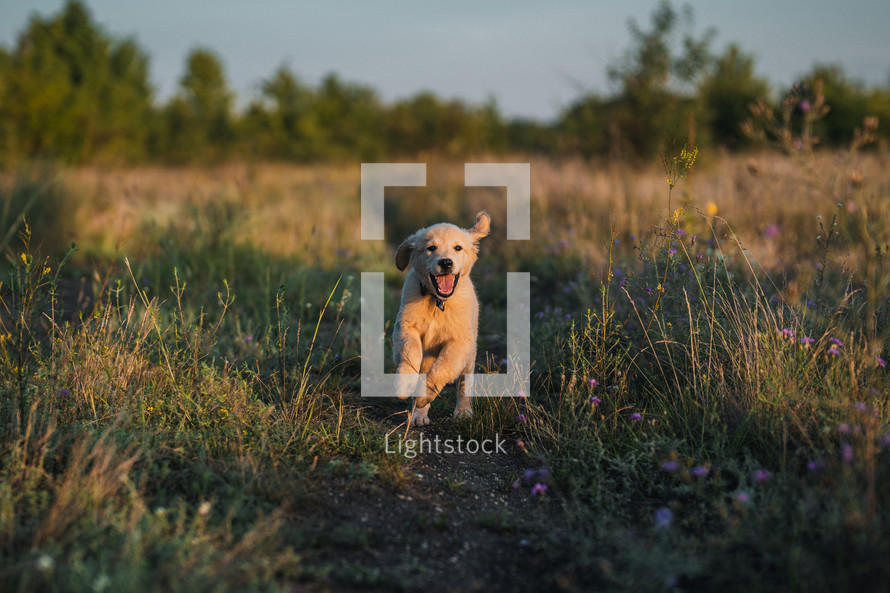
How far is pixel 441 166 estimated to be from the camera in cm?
1362

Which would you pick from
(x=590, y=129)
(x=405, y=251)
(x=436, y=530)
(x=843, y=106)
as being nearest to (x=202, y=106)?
(x=590, y=129)

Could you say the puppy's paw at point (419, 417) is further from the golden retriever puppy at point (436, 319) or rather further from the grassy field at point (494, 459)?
the grassy field at point (494, 459)

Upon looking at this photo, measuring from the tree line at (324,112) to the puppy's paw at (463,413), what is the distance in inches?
112

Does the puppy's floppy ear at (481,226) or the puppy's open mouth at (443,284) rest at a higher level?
the puppy's floppy ear at (481,226)

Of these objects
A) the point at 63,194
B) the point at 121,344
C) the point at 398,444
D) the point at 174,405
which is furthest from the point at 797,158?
the point at 63,194

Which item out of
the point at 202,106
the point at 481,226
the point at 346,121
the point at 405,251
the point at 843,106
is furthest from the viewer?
the point at 346,121

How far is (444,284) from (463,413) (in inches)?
35.1

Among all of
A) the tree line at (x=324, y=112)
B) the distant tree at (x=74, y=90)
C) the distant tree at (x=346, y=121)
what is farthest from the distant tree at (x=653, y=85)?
the distant tree at (x=346, y=121)

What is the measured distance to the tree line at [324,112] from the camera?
12656mm

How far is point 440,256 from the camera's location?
4.13 m

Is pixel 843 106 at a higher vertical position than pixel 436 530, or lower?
higher

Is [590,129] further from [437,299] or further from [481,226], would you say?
[437,299]

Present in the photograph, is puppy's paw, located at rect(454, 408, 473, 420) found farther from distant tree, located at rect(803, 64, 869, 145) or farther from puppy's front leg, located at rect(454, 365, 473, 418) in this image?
distant tree, located at rect(803, 64, 869, 145)

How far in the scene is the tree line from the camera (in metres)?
12.7
